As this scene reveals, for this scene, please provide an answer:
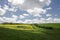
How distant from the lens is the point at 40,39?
91.8ft

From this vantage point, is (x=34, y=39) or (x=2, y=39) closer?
(x=2, y=39)

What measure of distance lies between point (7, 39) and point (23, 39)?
2872mm

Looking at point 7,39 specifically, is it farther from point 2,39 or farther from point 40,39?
point 40,39

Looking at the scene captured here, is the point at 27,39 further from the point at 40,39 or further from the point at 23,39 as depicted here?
the point at 40,39

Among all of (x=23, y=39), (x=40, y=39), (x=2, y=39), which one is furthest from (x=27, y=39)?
(x=2, y=39)

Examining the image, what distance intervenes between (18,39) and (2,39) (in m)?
2.82

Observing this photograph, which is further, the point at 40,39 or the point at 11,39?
the point at 40,39

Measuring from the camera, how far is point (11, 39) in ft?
85.6

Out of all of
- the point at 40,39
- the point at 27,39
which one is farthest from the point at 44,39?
the point at 27,39

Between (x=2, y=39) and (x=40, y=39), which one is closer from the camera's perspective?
(x=2, y=39)

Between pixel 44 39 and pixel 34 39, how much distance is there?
1890 mm

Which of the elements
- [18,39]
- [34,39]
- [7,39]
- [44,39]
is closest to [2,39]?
[7,39]

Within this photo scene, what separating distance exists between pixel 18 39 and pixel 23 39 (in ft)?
2.97

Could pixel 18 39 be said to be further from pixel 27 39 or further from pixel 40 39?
pixel 40 39
